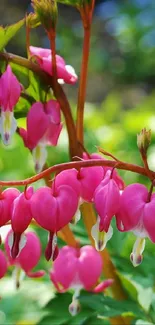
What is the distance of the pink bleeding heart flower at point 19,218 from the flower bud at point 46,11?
246 millimetres

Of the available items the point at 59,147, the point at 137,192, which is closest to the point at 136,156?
the point at 59,147

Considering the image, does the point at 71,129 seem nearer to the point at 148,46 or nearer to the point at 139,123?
the point at 139,123

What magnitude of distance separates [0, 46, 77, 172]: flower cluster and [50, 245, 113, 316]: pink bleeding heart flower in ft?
0.69

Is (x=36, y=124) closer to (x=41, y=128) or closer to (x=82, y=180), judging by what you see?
(x=41, y=128)

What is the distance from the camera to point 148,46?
6914 mm

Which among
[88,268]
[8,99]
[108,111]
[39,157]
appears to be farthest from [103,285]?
[108,111]

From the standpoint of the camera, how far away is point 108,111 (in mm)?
3541

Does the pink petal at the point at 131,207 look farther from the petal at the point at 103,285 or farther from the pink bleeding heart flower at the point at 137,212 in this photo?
the petal at the point at 103,285

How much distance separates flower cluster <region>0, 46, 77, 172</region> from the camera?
1.00 m

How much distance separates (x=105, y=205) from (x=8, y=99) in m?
0.23

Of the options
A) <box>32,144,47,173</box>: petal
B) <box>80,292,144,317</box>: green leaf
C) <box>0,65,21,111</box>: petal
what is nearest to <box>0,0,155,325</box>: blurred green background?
<box>80,292,144,317</box>: green leaf

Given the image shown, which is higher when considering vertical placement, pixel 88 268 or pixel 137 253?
pixel 137 253

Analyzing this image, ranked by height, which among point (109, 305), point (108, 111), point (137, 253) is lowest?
point (108, 111)

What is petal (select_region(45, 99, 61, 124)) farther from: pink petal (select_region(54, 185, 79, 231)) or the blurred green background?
the blurred green background
